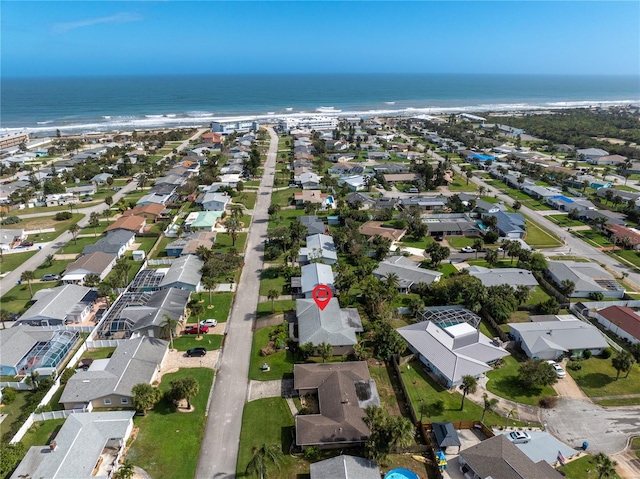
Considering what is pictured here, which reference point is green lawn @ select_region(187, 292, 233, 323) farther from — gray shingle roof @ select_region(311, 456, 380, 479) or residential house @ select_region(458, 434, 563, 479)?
residential house @ select_region(458, 434, 563, 479)

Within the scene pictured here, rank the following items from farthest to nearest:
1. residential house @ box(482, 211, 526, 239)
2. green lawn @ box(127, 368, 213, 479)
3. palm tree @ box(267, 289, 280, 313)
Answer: residential house @ box(482, 211, 526, 239), palm tree @ box(267, 289, 280, 313), green lawn @ box(127, 368, 213, 479)

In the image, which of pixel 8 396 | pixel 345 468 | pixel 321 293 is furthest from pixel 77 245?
pixel 345 468

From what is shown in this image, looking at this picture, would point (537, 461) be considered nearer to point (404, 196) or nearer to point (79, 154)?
point (404, 196)

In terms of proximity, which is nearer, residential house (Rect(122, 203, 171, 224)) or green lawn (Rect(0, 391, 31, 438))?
green lawn (Rect(0, 391, 31, 438))

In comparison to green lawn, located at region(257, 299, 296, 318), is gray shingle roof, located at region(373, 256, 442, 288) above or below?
above

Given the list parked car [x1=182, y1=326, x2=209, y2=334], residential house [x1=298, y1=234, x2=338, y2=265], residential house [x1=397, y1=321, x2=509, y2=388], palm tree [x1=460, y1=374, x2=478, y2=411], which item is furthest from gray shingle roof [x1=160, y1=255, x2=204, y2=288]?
palm tree [x1=460, y1=374, x2=478, y2=411]

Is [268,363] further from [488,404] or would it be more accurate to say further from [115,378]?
[488,404]

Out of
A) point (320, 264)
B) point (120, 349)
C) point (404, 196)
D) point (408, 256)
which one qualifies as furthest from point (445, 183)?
point (120, 349)

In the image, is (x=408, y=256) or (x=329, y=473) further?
(x=408, y=256)
